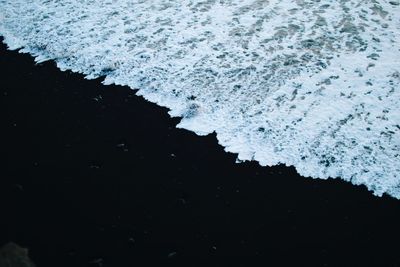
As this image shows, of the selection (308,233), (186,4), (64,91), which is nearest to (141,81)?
(64,91)

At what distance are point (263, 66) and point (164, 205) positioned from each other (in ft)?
8.27

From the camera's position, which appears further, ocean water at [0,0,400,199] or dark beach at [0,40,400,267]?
ocean water at [0,0,400,199]

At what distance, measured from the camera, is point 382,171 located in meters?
3.17

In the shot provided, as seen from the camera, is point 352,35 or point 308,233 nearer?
point 308,233

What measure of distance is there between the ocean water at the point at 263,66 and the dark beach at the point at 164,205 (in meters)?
0.31

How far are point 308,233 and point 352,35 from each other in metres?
3.33

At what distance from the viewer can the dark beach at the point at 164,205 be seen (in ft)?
8.73

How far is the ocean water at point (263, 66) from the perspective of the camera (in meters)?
3.47

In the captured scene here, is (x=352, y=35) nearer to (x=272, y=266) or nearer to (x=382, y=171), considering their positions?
(x=382, y=171)

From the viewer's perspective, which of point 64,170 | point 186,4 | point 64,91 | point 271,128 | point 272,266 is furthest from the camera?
point 186,4

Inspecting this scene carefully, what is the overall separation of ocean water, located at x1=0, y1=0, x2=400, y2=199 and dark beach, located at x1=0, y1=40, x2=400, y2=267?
306mm

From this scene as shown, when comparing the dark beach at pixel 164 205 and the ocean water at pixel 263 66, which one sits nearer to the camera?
the dark beach at pixel 164 205

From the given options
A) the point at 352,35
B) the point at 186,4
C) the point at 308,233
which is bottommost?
the point at 308,233

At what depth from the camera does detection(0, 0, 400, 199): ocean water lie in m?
3.47
